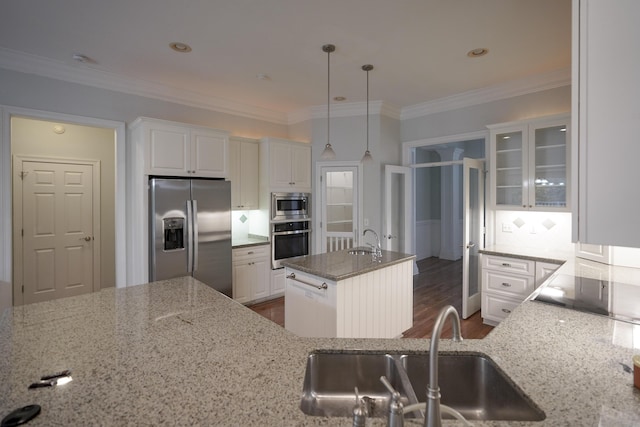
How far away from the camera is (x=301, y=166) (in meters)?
4.71

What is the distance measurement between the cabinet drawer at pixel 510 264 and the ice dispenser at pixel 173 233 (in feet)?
11.4

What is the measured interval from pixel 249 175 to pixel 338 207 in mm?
1401

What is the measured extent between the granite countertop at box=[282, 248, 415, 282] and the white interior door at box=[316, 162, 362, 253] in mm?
1527

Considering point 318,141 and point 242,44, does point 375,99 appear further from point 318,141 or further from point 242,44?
point 242,44

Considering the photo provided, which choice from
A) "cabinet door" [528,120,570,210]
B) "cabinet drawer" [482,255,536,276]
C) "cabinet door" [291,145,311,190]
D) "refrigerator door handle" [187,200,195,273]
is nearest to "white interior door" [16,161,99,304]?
"refrigerator door handle" [187,200,195,273]

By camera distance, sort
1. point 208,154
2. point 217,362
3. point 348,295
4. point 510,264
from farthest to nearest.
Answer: point 208,154, point 510,264, point 348,295, point 217,362

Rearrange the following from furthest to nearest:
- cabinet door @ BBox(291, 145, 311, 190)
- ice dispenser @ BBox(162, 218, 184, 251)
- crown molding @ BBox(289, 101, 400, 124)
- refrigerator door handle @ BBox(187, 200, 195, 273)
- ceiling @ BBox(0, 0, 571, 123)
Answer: cabinet door @ BBox(291, 145, 311, 190), crown molding @ BBox(289, 101, 400, 124), refrigerator door handle @ BBox(187, 200, 195, 273), ice dispenser @ BBox(162, 218, 184, 251), ceiling @ BBox(0, 0, 571, 123)

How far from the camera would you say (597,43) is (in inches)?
29.5

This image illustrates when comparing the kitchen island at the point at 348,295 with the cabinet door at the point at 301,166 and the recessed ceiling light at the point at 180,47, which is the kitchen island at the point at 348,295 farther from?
the recessed ceiling light at the point at 180,47

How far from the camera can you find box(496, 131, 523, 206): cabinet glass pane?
3619mm

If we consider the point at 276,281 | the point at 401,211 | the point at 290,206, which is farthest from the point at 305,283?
the point at 401,211

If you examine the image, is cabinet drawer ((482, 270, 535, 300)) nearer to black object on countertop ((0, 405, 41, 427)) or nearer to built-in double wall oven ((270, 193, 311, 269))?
built-in double wall oven ((270, 193, 311, 269))

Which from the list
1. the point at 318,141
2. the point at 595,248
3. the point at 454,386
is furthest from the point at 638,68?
the point at 318,141

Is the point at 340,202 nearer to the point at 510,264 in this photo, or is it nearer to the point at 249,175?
the point at 249,175
